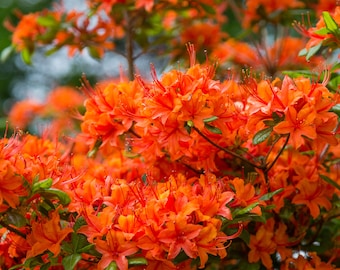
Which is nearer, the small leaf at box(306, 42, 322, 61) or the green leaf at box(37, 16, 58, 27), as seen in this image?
the small leaf at box(306, 42, 322, 61)

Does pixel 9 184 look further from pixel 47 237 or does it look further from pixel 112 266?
pixel 112 266

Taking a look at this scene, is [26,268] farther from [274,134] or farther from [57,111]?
[57,111]

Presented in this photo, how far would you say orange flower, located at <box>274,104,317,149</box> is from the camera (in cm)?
152

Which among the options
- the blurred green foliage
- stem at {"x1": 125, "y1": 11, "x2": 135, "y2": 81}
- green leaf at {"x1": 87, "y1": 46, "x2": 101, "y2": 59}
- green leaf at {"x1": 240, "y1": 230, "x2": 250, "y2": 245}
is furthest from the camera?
the blurred green foliage

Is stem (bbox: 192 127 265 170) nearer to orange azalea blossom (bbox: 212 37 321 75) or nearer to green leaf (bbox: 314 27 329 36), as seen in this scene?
green leaf (bbox: 314 27 329 36)

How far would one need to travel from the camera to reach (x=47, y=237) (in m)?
1.50

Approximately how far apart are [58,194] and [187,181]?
1.01ft

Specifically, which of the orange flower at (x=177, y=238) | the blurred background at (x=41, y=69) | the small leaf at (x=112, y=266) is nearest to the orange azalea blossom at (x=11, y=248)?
the small leaf at (x=112, y=266)

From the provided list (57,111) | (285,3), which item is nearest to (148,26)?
(285,3)

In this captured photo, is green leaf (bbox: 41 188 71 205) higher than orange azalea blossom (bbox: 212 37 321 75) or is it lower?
higher

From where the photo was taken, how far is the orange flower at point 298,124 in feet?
4.99

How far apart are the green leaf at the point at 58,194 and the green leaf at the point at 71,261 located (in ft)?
0.37

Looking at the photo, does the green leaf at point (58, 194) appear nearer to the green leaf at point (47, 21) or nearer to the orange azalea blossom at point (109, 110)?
the orange azalea blossom at point (109, 110)

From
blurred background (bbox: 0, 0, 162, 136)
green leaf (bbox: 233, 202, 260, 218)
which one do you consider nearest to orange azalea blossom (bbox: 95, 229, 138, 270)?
green leaf (bbox: 233, 202, 260, 218)
